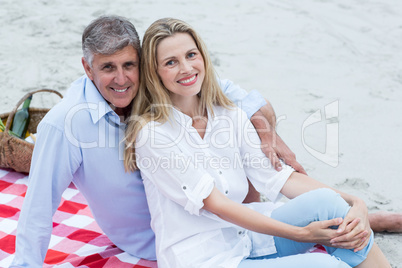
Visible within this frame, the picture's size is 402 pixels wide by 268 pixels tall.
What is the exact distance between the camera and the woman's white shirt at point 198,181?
1.96 metres

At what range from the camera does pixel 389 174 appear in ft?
10.7

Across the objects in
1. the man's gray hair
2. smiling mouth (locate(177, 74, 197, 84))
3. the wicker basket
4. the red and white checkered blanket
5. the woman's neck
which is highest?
the man's gray hair

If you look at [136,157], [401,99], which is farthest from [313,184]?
[401,99]

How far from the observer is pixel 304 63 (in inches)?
187

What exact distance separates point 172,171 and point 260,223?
14.6 inches

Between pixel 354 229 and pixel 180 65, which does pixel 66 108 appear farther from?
pixel 354 229

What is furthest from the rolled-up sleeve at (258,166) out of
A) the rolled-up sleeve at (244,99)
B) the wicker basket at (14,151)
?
the wicker basket at (14,151)

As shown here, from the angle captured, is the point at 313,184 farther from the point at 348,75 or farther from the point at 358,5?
the point at 358,5

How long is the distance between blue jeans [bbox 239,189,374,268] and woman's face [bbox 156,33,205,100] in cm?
59

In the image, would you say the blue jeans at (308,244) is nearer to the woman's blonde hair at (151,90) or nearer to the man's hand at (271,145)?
the man's hand at (271,145)

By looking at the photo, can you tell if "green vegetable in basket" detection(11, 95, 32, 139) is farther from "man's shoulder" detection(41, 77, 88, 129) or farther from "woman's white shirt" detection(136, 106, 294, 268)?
"woman's white shirt" detection(136, 106, 294, 268)

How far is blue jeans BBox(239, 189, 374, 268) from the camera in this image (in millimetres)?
1907

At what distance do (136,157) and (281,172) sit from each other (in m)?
0.61

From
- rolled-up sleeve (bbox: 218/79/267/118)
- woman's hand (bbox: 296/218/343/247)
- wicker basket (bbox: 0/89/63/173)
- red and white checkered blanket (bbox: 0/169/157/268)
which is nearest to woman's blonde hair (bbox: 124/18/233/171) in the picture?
rolled-up sleeve (bbox: 218/79/267/118)
